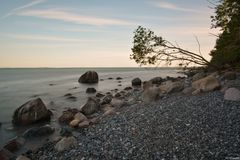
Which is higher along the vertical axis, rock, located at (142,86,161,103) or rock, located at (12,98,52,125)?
rock, located at (142,86,161,103)

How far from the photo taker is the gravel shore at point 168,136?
852cm

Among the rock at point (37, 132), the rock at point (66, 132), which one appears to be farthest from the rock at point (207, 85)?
the rock at point (37, 132)

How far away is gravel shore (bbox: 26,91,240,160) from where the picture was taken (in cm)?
852

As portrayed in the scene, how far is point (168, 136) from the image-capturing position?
956 centimetres

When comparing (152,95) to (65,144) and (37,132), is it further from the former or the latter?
(65,144)

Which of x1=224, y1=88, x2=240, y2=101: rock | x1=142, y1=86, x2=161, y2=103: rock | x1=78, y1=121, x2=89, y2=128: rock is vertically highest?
x1=224, y1=88, x2=240, y2=101: rock

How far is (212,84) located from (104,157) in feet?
32.9

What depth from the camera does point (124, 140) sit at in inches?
395

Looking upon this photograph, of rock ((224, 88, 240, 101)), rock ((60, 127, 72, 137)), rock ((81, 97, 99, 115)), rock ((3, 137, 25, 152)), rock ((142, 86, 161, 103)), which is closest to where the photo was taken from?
rock ((3, 137, 25, 152))

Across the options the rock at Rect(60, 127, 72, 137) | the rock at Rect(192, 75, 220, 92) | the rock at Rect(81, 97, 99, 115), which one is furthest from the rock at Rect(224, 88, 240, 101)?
the rock at Rect(81, 97, 99, 115)

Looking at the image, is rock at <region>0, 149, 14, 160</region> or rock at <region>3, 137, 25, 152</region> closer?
rock at <region>0, 149, 14, 160</region>

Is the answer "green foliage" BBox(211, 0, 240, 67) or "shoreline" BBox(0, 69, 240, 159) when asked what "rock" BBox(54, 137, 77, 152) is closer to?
"shoreline" BBox(0, 69, 240, 159)

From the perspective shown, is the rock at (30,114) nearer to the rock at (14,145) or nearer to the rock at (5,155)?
the rock at (14,145)

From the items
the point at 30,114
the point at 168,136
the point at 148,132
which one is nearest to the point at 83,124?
the point at 30,114
